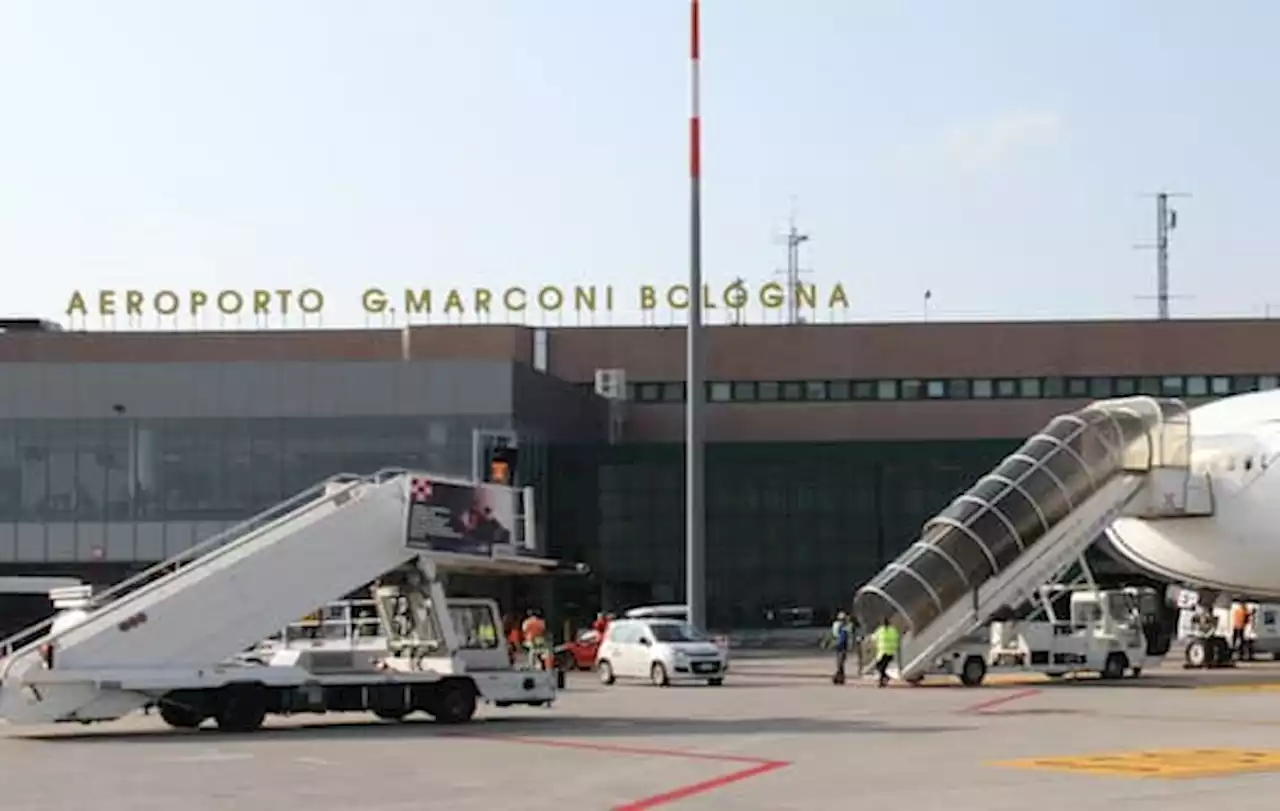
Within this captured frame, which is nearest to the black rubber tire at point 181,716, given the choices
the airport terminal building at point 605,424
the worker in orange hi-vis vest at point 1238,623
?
the worker in orange hi-vis vest at point 1238,623

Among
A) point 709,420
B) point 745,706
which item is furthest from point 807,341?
point 745,706

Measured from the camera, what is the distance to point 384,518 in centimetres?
3133

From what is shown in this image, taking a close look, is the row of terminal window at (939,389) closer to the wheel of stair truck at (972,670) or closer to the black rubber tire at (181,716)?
the wheel of stair truck at (972,670)

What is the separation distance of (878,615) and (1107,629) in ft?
21.0

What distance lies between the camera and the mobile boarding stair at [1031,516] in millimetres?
43625

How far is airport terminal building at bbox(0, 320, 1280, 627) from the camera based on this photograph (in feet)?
231

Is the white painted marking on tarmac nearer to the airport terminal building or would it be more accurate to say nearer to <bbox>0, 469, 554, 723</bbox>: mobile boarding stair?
<bbox>0, 469, 554, 723</bbox>: mobile boarding stair

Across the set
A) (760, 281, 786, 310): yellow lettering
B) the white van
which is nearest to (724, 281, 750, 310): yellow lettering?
(760, 281, 786, 310): yellow lettering

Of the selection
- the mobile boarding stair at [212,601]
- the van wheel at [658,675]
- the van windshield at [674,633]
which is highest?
the mobile boarding stair at [212,601]

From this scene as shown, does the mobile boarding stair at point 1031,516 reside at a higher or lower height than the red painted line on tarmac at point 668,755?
higher

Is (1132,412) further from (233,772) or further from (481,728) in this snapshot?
(233,772)

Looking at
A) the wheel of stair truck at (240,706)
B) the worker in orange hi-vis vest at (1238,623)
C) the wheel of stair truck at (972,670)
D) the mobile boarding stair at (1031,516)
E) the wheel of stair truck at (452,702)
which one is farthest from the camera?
the worker in orange hi-vis vest at (1238,623)

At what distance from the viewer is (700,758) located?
81.4 feet

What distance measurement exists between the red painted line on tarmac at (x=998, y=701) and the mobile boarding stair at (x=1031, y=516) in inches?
102
